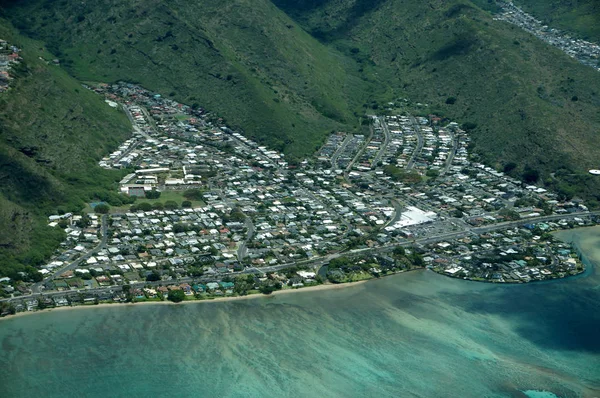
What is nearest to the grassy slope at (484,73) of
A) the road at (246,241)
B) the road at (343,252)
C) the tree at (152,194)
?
the road at (343,252)

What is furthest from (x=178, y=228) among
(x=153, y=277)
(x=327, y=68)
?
(x=327, y=68)

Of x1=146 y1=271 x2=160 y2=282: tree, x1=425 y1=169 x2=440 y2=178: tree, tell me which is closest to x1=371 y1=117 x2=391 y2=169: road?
x1=425 y1=169 x2=440 y2=178: tree

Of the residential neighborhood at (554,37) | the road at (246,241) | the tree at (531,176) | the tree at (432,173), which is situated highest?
the residential neighborhood at (554,37)

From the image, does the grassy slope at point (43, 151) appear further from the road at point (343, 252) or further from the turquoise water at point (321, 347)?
the turquoise water at point (321, 347)

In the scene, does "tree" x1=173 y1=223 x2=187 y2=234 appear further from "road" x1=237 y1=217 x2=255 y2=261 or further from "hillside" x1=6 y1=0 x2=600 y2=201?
"hillside" x1=6 y1=0 x2=600 y2=201

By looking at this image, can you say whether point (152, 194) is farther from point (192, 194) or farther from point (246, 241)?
point (246, 241)

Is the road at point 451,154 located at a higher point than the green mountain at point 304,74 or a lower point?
lower
